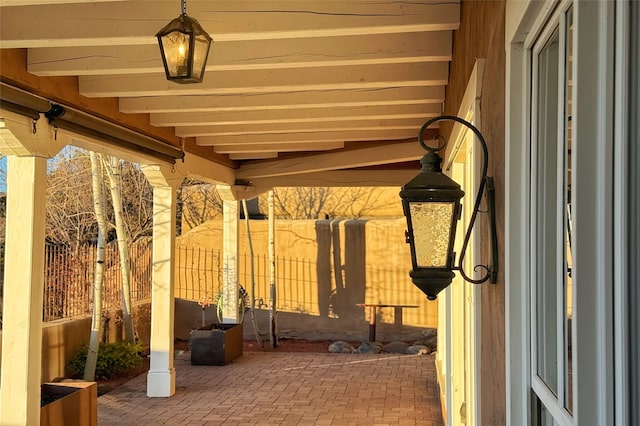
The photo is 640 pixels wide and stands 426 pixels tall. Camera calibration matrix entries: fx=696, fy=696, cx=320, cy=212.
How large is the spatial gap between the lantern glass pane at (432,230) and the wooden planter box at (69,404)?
365 centimetres

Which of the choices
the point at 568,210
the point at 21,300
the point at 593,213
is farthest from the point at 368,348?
the point at 593,213

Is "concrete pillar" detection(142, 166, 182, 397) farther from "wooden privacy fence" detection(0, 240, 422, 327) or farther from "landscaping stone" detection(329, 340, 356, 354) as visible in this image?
"landscaping stone" detection(329, 340, 356, 354)

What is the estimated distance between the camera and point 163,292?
24.7ft

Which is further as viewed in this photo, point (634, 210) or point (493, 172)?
point (493, 172)

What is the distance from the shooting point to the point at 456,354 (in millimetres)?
4906

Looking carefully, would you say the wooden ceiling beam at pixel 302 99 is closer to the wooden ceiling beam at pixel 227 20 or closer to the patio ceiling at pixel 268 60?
the patio ceiling at pixel 268 60

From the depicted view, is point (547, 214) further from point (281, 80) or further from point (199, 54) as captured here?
point (281, 80)

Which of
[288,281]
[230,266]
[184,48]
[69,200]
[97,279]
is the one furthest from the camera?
[288,281]

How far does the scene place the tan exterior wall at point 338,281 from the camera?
11.6 meters

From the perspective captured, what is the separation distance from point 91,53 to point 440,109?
9.79ft

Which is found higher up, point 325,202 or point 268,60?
point 268,60

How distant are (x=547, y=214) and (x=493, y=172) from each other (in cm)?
63

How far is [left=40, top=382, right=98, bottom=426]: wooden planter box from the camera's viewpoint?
16.2ft

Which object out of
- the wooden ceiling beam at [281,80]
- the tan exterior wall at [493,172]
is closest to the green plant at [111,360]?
the wooden ceiling beam at [281,80]
